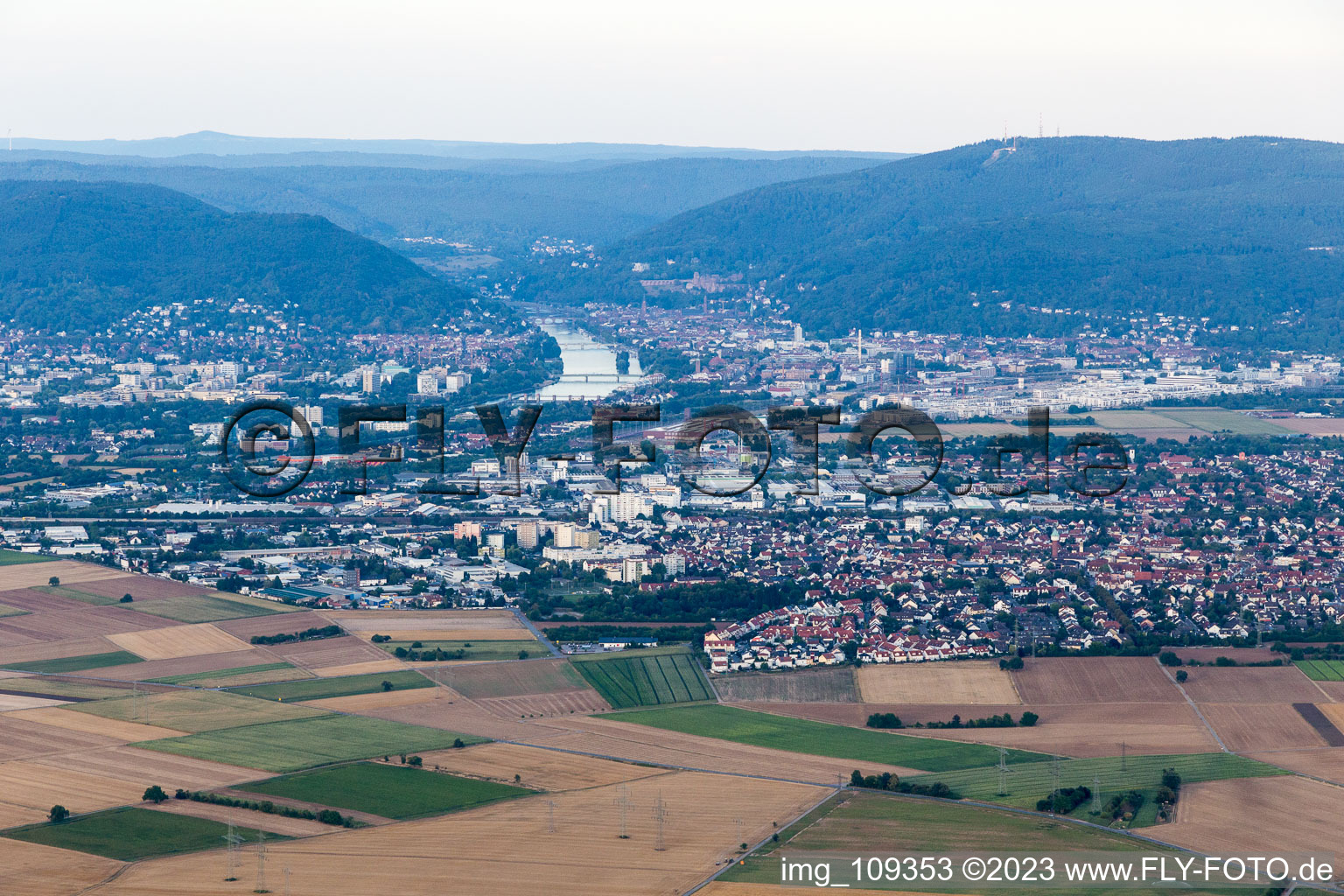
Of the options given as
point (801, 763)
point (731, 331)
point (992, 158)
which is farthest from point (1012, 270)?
point (801, 763)

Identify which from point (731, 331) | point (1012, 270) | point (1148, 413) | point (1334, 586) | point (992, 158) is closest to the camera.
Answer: point (1334, 586)

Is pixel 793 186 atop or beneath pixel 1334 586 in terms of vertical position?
atop

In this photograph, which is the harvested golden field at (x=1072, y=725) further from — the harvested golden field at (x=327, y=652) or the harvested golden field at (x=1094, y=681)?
the harvested golden field at (x=327, y=652)

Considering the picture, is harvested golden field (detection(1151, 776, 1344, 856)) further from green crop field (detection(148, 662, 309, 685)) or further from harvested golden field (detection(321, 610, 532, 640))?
green crop field (detection(148, 662, 309, 685))

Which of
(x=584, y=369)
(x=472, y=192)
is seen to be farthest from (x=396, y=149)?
(x=584, y=369)

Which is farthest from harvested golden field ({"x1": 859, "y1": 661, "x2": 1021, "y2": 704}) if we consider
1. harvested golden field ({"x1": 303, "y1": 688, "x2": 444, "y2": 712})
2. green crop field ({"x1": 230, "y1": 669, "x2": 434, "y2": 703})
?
green crop field ({"x1": 230, "y1": 669, "x2": 434, "y2": 703})

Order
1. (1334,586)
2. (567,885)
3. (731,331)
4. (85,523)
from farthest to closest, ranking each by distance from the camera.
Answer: (731,331)
(85,523)
(1334,586)
(567,885)

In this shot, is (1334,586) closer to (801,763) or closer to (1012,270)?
(801,763)

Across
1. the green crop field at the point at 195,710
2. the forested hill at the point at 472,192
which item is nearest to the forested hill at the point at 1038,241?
the forested hill at the point at 472,192
